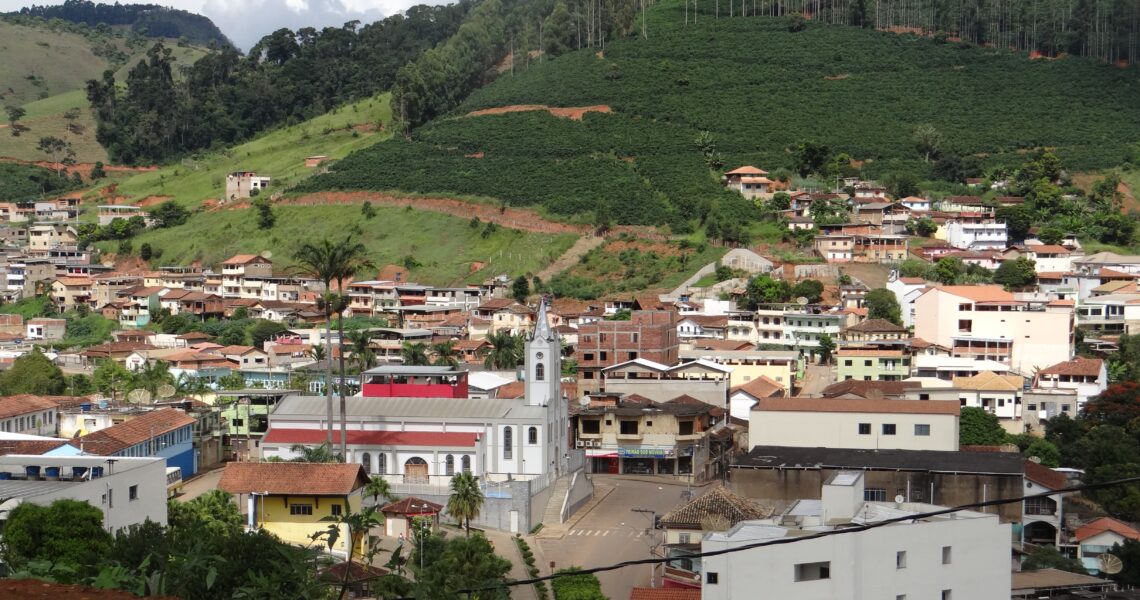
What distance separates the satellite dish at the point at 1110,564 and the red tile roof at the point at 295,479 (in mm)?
20459

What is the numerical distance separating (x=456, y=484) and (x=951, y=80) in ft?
289

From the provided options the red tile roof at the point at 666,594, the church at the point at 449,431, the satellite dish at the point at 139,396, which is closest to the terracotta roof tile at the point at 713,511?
the red tile roof at the point at 666,594

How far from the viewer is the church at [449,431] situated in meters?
49.6

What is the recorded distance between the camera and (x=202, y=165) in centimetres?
13062

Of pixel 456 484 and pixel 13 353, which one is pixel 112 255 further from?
pixel 456 484

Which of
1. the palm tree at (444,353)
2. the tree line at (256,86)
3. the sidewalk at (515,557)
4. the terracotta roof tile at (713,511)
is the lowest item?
the sidewalk at (515,557)

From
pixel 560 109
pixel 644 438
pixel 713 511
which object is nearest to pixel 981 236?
pixel 644 438

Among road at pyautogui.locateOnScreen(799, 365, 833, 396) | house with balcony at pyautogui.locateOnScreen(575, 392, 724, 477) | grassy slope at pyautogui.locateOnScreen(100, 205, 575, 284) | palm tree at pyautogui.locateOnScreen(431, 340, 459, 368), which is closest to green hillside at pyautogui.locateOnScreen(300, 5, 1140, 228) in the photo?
grassy slope at pyautogui.locateOnScreen(100, 205, 575, 284)

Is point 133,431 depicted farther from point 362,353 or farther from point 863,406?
point 863,406

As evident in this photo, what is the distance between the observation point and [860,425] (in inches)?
2016

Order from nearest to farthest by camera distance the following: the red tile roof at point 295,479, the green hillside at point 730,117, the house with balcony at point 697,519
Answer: the house with balcony at point 697,519 → the red tile roof at point 295,479 → the green hillside at point 730,117

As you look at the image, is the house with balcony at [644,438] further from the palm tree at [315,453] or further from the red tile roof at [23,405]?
the red tile roof at [23,405]

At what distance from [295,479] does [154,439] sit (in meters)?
9.47

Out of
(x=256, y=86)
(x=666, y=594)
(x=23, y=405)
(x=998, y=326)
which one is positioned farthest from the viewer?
(x=256, y=86)
